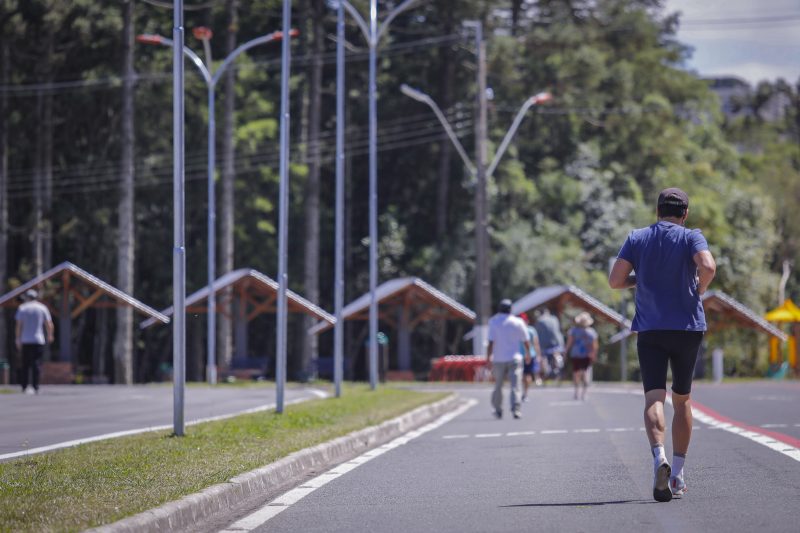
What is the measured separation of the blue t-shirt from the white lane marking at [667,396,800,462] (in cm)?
366

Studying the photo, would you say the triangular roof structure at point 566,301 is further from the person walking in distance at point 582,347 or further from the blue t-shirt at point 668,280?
the blue t-shirt at point 668,280

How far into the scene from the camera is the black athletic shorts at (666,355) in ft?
35.8

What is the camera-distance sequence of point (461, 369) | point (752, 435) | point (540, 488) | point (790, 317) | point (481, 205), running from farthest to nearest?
point (790, 317)
point (461, 369)
point (481, 205)
point (752, 435)
point (540, 488)

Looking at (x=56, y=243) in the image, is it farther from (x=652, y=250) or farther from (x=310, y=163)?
(x=652, y=250)

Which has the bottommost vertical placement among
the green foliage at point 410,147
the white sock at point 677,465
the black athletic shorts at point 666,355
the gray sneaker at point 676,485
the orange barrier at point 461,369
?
the orange barrier at point 461,369

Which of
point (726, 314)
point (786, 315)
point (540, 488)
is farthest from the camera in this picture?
point (786, 315)

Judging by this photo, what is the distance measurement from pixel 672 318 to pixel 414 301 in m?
42.3

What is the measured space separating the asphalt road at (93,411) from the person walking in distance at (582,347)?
595 centimetres

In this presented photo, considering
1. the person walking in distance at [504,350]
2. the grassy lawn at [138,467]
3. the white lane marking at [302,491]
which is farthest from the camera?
the person walking in distance at [504,350]

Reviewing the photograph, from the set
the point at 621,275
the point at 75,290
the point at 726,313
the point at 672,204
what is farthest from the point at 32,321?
the point at 726,313

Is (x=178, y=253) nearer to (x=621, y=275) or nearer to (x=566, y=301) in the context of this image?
(x=621, y=275)

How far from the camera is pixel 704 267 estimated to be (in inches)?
428

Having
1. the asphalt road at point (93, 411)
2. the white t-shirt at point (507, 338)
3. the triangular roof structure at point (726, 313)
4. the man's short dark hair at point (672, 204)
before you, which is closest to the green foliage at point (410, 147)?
the triangular roof structure at point (726, 313)

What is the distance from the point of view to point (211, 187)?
47.7m
